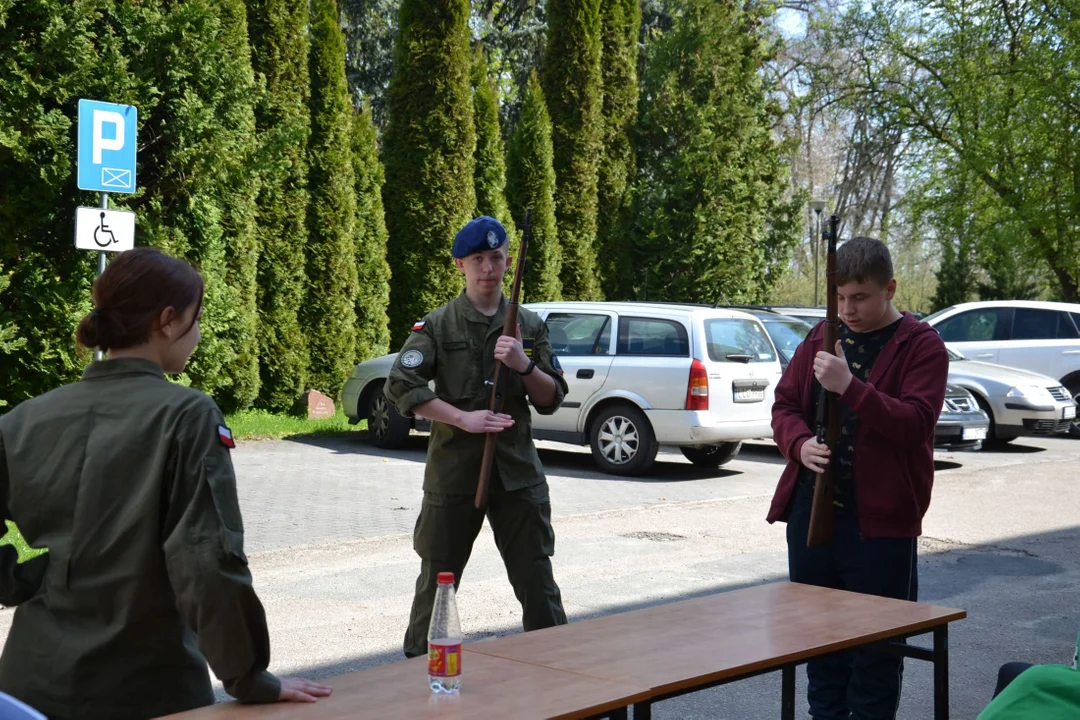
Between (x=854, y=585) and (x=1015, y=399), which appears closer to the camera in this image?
(x=854, y=585)

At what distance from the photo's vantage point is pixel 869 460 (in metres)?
4.16

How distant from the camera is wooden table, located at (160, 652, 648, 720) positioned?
2590mm

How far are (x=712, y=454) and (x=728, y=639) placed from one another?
1022cm

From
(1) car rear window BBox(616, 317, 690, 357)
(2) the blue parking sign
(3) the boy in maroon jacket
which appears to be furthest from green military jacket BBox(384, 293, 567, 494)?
(1) car rear window BBox(616, 317, 690, 357)

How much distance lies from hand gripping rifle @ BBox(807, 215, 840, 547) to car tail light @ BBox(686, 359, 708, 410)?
26.8ft

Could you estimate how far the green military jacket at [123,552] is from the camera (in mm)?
2445

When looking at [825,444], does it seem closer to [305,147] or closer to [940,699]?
[940,699]

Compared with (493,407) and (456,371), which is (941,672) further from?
(456,371)

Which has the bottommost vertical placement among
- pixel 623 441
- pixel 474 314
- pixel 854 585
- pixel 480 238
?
pixel 623 441

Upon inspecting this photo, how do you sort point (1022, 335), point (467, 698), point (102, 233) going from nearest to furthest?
point (467, 698) < point (102, 233) < point (1022, 335)

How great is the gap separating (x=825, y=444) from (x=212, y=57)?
11.0m

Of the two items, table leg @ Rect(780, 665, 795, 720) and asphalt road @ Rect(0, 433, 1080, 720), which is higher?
table leg @ Rect(780, 665, 795, 720)

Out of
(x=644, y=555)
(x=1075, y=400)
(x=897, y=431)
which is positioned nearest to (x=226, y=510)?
(x=897, y=431)

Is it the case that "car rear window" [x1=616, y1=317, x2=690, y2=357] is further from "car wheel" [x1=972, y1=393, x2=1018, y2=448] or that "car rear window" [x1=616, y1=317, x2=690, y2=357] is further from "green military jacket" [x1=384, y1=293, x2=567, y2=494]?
"green military jacket" [x1=384, y1=293, x2=567, y2=494]
